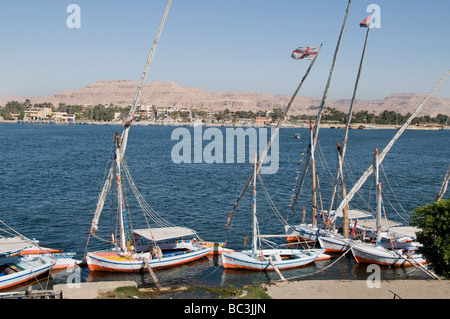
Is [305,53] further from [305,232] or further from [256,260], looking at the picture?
[256,260]

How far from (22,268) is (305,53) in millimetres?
24814

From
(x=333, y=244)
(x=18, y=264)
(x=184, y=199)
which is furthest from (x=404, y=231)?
(x=18, y=264)

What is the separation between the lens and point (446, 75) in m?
37.0

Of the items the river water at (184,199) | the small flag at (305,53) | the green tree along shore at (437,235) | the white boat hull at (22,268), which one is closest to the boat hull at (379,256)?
the river water at (184,199)

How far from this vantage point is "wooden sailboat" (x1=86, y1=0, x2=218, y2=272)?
105ft

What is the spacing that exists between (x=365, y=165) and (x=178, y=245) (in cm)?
6655

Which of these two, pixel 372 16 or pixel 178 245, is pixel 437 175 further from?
pixel 178 245

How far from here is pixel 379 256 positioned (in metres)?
34.8

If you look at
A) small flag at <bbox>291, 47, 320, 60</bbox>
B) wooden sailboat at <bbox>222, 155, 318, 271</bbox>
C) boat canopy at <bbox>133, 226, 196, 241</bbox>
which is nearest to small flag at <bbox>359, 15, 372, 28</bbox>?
small flag at <bbox>291, 47, 320, 60</bbox>

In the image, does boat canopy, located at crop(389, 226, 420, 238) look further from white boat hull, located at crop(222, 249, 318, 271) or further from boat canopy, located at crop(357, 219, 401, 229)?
white boat hull, located at crop(222, 249, 318, 271)

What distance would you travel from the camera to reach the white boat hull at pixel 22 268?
29.0m

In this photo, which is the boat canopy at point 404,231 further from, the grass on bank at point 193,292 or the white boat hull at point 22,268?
the white boat hull at point 22,268

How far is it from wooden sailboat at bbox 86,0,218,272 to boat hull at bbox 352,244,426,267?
428 inches
